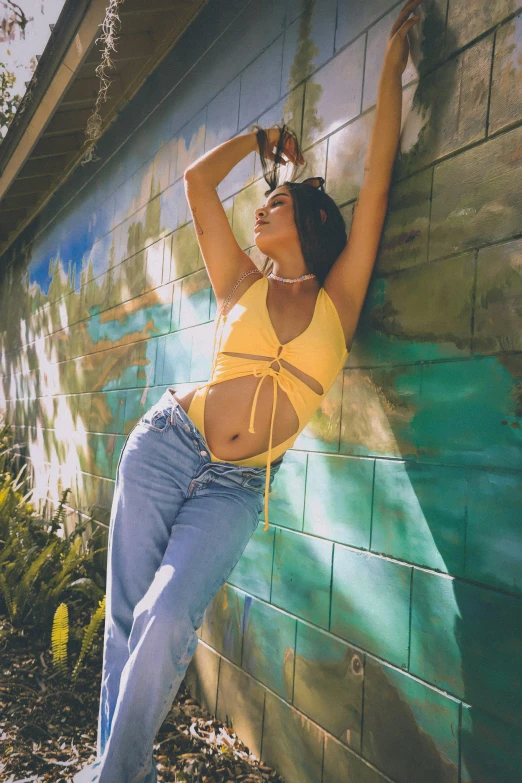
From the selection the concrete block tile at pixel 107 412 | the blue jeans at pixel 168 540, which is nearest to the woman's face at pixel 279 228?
the blue jeans at pixel 168 540

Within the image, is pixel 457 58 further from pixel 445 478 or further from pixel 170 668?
pixel 170 668

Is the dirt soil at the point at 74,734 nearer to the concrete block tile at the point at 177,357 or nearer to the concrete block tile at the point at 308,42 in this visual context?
the concrete block tile at the point at 177,357

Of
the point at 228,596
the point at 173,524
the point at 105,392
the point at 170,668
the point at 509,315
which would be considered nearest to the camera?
the point at 509,315

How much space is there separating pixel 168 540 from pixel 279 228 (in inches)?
41.8

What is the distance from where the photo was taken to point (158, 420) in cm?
187

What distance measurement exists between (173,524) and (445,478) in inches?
31.7

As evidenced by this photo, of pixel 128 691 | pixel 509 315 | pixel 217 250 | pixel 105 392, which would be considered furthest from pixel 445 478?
pixel 105 392

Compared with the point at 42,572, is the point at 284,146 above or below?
above

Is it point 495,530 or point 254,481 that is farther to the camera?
point 254,481

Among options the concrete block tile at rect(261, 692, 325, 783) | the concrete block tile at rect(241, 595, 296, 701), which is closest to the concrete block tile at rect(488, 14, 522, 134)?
the concrete block tile at rect(241, 595, 296, 701)

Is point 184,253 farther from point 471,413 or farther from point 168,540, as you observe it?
point 471,413

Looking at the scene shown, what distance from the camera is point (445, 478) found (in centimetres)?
153

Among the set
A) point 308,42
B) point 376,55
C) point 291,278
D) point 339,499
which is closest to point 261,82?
point 308,42

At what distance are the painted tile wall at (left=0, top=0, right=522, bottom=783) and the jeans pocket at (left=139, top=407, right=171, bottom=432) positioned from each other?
56cm
